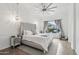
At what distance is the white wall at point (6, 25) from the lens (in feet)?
4.89

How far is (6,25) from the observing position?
1.50m

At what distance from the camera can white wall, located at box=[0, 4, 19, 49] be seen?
1.49 metres

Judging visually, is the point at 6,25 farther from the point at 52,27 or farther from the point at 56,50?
the point at 56,50

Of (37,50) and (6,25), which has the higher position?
(6,25)

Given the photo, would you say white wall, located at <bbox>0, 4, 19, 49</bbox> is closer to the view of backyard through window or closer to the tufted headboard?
the tufted headboard

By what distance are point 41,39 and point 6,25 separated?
29.8 inches

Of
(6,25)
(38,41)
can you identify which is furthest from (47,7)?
(6,25)

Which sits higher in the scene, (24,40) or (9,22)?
(9,22)

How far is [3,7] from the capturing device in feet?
4.88

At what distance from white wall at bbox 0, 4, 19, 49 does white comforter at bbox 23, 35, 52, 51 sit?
30 centimetres

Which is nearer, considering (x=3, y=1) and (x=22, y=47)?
(x=3, y=1)
